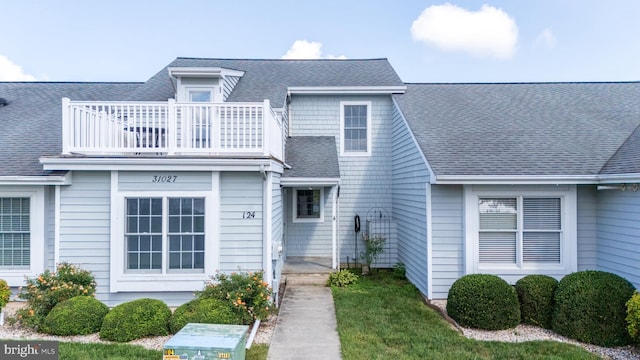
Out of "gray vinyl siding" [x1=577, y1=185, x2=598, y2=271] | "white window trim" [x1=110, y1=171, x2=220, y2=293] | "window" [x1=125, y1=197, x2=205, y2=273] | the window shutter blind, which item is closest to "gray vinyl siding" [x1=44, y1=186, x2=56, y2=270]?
"white window trim" [x1=110, y1=171, x2=220, y2=293]

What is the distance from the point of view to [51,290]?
272 inches

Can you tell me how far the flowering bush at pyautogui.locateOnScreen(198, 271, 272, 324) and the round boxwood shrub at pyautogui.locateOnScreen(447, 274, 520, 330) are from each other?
370 centimetres

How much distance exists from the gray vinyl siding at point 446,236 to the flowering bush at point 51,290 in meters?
7.23

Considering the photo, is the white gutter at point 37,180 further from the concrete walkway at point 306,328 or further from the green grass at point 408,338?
the green grass at point 408,338

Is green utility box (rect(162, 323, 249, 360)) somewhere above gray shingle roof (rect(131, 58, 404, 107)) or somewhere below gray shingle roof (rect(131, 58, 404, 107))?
below

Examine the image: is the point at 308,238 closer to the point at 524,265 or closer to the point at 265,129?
the point at 265,129

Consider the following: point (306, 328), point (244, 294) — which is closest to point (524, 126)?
point (306, 328)

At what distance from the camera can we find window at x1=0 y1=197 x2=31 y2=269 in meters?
7.89

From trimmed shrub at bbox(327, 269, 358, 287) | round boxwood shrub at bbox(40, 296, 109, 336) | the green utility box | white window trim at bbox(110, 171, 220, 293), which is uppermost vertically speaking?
white window trim at bbox(110, 171, 220, 293)

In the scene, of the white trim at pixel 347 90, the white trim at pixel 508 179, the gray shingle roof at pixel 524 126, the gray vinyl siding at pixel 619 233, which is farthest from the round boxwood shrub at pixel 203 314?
the white trim at pixel 347 90

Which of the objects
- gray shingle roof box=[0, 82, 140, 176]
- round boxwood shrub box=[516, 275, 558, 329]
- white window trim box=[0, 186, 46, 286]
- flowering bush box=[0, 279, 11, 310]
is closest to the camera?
flowering bush box=[0, 279, 11, 310]

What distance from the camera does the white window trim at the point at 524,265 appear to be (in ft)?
28.0

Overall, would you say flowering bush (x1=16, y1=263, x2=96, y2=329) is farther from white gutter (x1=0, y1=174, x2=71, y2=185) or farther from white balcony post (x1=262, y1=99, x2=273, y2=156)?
white balcony post (x1=262, y1=99, x2=273, y2=156)

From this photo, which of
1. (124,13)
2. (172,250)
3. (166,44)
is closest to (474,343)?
(172,250)
